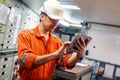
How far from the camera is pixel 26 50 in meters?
1.69

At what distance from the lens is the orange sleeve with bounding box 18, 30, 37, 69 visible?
1626 mm

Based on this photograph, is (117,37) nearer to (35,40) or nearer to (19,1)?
(19,1)

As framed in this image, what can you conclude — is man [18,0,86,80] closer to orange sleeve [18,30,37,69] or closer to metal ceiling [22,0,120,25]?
orange sleeve [18,30,37,69]

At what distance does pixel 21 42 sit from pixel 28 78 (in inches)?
13.7

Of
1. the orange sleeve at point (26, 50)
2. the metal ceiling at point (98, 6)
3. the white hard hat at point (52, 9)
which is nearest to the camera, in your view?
the orange sleeve at point (26, 50)

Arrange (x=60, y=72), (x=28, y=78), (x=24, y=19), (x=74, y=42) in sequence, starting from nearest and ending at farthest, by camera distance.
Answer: (x=74, y=42) < (x=28, y=78) < (x=60, y=72) < (x=24, y=19)

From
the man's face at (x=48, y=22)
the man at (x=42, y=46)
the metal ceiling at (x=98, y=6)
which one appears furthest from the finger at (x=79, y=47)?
the metal ceiling at (x=98, y=6)

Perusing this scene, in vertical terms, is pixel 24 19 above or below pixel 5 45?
above

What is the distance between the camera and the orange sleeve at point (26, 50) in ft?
5.33

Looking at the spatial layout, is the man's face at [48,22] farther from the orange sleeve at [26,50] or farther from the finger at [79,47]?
the finger at [79,47]

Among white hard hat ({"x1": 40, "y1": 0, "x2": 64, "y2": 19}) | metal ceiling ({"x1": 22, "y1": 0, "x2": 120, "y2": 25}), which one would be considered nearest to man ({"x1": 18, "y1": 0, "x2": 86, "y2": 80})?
white hard hat ({"x1": 40, "y1": 0, "x2": 64, "y2": 19})

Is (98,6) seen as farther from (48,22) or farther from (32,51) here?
(32,51)

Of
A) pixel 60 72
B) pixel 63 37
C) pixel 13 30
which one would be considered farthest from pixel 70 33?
pixel 60 72

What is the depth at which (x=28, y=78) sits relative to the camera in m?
1.84
